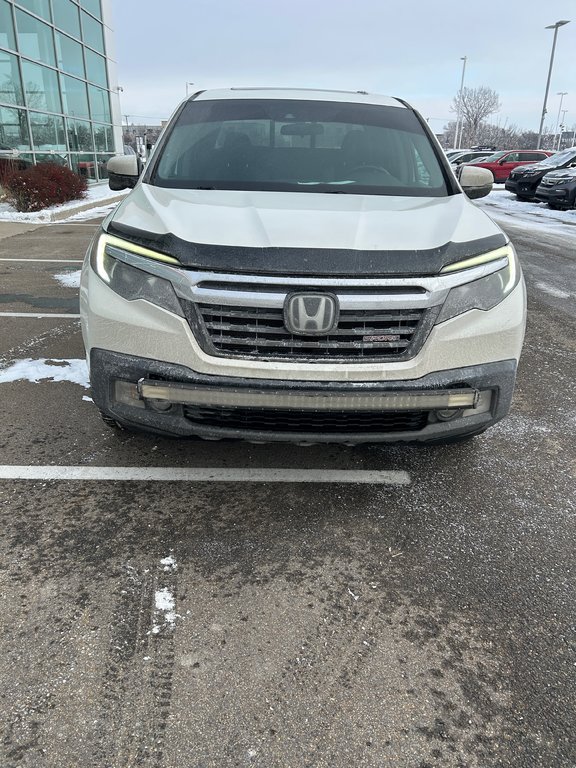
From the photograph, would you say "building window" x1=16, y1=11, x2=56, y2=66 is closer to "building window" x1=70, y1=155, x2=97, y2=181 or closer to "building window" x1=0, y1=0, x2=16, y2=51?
"building window" x1=0, y1=0, x2=16, y2=51

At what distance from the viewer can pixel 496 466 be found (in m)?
3.07

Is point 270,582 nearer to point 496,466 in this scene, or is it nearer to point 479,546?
point 479,546

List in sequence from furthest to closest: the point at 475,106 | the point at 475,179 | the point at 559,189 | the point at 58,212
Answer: the point at 475,106, the point at 559,189, the point at 58,212, the point at 475,179

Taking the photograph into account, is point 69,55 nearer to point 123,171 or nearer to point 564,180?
point 564,180

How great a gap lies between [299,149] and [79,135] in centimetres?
1904

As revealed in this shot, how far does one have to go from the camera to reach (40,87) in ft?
54.5

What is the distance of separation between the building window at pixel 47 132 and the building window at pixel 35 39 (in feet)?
4.96

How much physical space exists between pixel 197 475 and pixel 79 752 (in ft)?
4.71

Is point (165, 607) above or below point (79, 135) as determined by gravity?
below

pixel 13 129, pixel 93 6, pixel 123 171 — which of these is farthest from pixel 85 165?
pixel 123 171

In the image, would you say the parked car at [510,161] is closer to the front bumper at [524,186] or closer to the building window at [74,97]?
the front bumper at [524,186]

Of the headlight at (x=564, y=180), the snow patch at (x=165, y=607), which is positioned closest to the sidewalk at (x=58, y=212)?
the snow patch at (x=165, y=607)

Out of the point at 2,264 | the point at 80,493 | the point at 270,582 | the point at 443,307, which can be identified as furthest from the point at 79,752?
the point at 2,264

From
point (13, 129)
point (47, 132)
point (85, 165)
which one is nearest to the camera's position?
point (13, 129)
